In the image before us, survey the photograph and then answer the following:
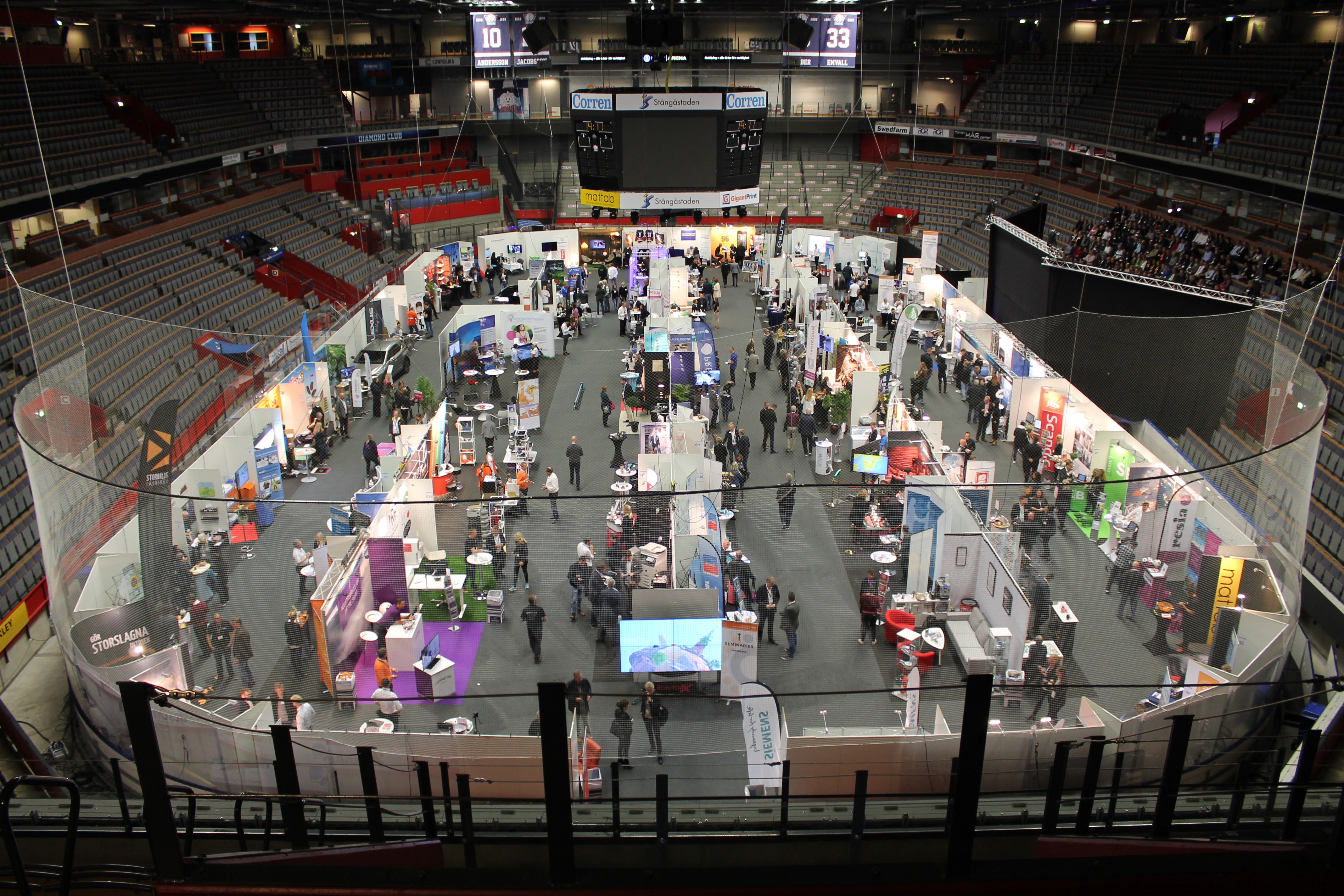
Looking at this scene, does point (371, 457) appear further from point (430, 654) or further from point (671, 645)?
point (671, 645)

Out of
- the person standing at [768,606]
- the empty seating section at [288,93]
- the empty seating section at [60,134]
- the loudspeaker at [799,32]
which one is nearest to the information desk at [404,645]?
the person standing at [768,606]

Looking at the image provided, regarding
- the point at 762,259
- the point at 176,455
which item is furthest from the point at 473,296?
the point at 176,455

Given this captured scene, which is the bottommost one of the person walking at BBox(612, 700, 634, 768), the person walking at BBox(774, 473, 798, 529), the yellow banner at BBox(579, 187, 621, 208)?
the person walking at BBox(612, 700, 634, 768)

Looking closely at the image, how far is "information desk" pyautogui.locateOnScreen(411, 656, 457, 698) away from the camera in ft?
31.6

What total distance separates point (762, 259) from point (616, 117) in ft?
44.2

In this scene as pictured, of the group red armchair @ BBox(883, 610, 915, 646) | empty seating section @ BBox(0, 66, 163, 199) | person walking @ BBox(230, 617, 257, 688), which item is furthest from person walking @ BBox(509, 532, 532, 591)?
empty seating section @ BBox(0, 66, 163, 199)

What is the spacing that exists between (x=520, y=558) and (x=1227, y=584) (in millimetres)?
7440

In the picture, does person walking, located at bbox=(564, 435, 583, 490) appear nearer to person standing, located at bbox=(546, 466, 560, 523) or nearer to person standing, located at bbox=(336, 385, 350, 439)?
person standing, located at bbox=(546, 466, 560, 523)

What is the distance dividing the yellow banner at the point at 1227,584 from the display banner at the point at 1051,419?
546 cm

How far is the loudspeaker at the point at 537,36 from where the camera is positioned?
21984 mm

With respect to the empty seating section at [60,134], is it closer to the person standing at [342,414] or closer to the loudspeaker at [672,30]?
the person standing at [342,414]

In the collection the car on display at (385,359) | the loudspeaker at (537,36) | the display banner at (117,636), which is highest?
the loudspeaker at (537,36)

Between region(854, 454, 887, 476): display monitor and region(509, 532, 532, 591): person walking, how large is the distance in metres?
6.12

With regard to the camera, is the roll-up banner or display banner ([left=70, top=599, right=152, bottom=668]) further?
display banner ([left=70, top=599, right=152, bottom=668])
